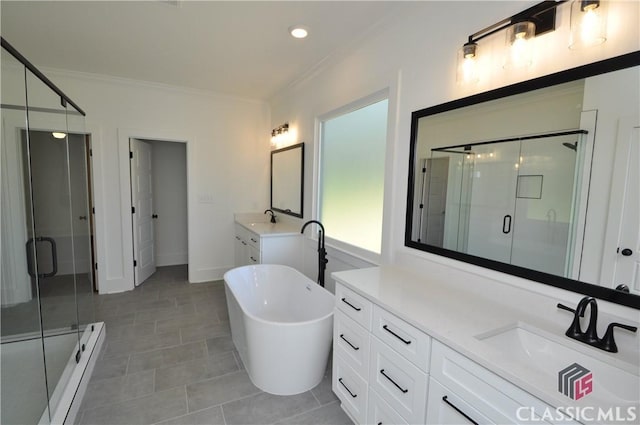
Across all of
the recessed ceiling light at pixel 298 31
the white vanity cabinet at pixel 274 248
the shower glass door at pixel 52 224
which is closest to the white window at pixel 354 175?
the white vanity cabinet at pixel 274 248

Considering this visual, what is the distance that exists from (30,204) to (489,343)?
3666 millimetres

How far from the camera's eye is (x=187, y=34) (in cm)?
250

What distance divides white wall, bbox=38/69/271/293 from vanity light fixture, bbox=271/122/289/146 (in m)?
0.34

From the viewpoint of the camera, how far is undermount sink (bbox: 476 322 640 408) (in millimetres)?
904

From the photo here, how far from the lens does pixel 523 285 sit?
1352mm

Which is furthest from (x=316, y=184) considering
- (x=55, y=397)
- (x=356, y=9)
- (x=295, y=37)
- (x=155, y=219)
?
(x=155, y=219)

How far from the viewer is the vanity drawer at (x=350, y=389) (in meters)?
1.61

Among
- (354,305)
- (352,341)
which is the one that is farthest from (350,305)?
(352,341)

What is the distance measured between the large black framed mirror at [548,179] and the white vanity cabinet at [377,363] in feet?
1.97

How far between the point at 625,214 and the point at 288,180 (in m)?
3.28

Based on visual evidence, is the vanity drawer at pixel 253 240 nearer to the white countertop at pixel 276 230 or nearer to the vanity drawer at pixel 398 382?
the white countertop at pixel 276 230

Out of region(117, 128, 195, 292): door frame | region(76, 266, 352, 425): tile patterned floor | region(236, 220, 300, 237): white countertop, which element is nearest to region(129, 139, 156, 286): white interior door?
region(117, 128, 195, 292): door frame

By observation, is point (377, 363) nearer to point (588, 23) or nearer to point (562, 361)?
point (562, 361)

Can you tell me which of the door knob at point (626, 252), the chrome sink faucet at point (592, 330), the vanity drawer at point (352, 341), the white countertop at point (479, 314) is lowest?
the vanity drawer at point (352, 341)
